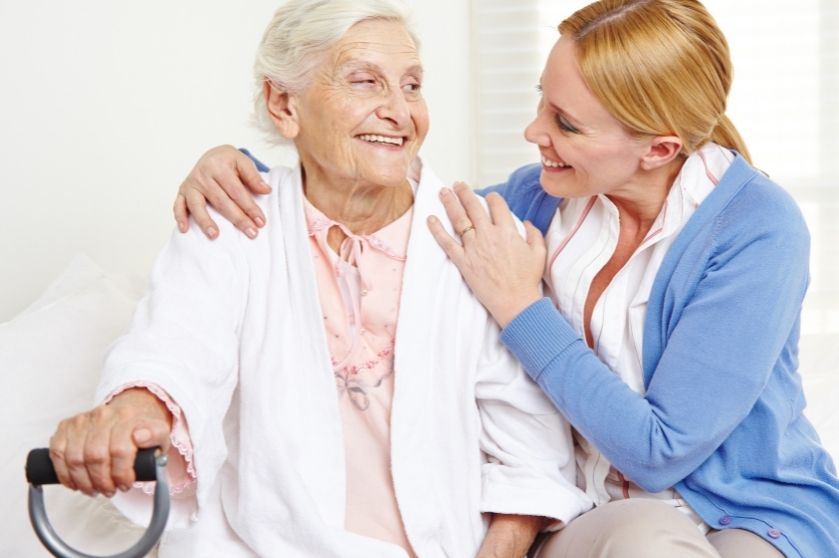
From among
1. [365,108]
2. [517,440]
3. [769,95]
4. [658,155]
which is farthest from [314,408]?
[769,95]

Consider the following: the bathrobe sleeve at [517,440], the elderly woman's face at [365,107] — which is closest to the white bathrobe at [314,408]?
the bathrobe sleeve at [517,440]

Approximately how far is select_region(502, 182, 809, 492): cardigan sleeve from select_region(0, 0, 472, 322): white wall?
1337 millimetres

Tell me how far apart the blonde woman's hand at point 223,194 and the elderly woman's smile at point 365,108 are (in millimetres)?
116

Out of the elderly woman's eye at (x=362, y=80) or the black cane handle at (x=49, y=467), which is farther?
the elderly woman's eye at (x=362, y=80)

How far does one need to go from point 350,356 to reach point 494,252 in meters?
0.28

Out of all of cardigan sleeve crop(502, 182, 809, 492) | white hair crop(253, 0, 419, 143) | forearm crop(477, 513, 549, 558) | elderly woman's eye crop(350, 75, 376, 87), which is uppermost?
white hair crop(253, 0, 419, 143)

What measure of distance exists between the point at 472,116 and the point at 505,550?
170 centimetres

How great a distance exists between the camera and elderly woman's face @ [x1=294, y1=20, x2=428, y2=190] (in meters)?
1.82

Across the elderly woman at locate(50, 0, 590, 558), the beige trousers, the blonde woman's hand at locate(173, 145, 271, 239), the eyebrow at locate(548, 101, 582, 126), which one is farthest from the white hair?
the beige trousers

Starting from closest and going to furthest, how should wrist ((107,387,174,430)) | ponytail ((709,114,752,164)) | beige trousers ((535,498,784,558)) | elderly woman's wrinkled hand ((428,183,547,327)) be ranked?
wrist ((107,387,174,430)) → beige trousers ((535,498,784,558)) → elderly woman's wrinkled hand ((428,183,547,327)) → ponytail ((709,114,752,164))

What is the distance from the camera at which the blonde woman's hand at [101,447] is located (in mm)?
1339

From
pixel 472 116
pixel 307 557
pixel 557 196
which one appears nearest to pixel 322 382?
pixel 307 557

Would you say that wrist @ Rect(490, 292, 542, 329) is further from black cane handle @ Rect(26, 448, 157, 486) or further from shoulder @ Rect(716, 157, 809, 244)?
black cane handle @ Rect(26, 448, 157, 486)

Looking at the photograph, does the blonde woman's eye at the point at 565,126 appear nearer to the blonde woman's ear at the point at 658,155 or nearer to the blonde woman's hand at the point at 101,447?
the blonde woman's ear at the point at 658,155
